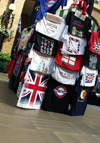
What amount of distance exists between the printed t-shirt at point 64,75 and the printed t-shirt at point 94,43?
0.71 meters

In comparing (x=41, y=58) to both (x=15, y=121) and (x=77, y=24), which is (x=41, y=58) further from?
(x=15, y=121)

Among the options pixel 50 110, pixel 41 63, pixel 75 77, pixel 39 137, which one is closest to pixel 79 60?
pixel 75 77

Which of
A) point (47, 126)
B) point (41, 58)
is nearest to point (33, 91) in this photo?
point (41, 58)

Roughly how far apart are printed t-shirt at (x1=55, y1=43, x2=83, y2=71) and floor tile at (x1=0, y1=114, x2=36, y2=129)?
151cm

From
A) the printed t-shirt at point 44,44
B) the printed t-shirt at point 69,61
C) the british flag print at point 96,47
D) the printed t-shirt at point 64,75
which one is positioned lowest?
the printed t-shirt at point 64,75

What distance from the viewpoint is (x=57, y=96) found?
3.71m

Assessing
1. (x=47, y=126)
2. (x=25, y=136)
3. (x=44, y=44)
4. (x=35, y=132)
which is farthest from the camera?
(x=44, y=44)

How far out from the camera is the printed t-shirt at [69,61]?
353 centimetres

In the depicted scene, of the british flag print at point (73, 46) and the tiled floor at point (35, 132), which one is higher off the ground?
the british flag print at point (73, 46)

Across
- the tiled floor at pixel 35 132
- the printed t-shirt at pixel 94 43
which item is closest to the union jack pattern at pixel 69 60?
the printed t-shirt at pixel 94 43

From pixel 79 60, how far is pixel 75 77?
44cm

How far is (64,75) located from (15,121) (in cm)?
161

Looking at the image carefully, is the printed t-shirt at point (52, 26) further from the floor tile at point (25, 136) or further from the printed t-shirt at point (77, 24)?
the floor tile at point (25, 136)

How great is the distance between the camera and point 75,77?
3738mm
